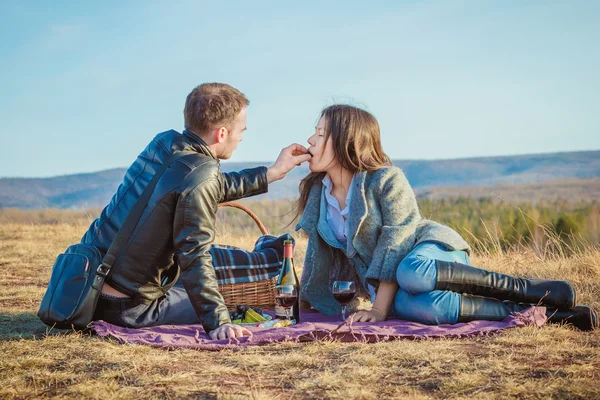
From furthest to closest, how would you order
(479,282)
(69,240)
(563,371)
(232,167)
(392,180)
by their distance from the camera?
(232,167), (69,240), (392,180), (479,282), (563,371)

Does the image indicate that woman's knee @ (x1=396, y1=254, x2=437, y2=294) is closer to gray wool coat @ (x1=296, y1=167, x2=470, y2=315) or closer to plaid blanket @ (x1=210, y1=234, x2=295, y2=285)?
gray wool coat @ (x1=296, y1=167, x2=470, y2=315)

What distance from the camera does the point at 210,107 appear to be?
3777mm

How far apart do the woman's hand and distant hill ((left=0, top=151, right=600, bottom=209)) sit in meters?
59.3

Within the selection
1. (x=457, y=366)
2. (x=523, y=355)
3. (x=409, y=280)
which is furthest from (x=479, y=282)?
(x=457, y=366)

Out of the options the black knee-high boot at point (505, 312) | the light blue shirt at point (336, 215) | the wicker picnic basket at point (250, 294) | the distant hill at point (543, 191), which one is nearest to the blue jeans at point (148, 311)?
the wicker picnic basket at point (250, 294)

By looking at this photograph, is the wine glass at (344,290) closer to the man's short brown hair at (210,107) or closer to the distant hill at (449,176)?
the man's short brown hair at (210,107)

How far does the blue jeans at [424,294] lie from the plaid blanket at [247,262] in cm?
89

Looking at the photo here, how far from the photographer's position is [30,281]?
616cm

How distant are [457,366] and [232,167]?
6050cm

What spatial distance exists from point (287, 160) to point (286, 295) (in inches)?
38.9

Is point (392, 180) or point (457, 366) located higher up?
point (392, 180)

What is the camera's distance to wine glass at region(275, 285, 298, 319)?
397 cm

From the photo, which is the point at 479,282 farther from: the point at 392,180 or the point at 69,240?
the point at 69,240

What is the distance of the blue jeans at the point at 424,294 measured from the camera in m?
3.96
